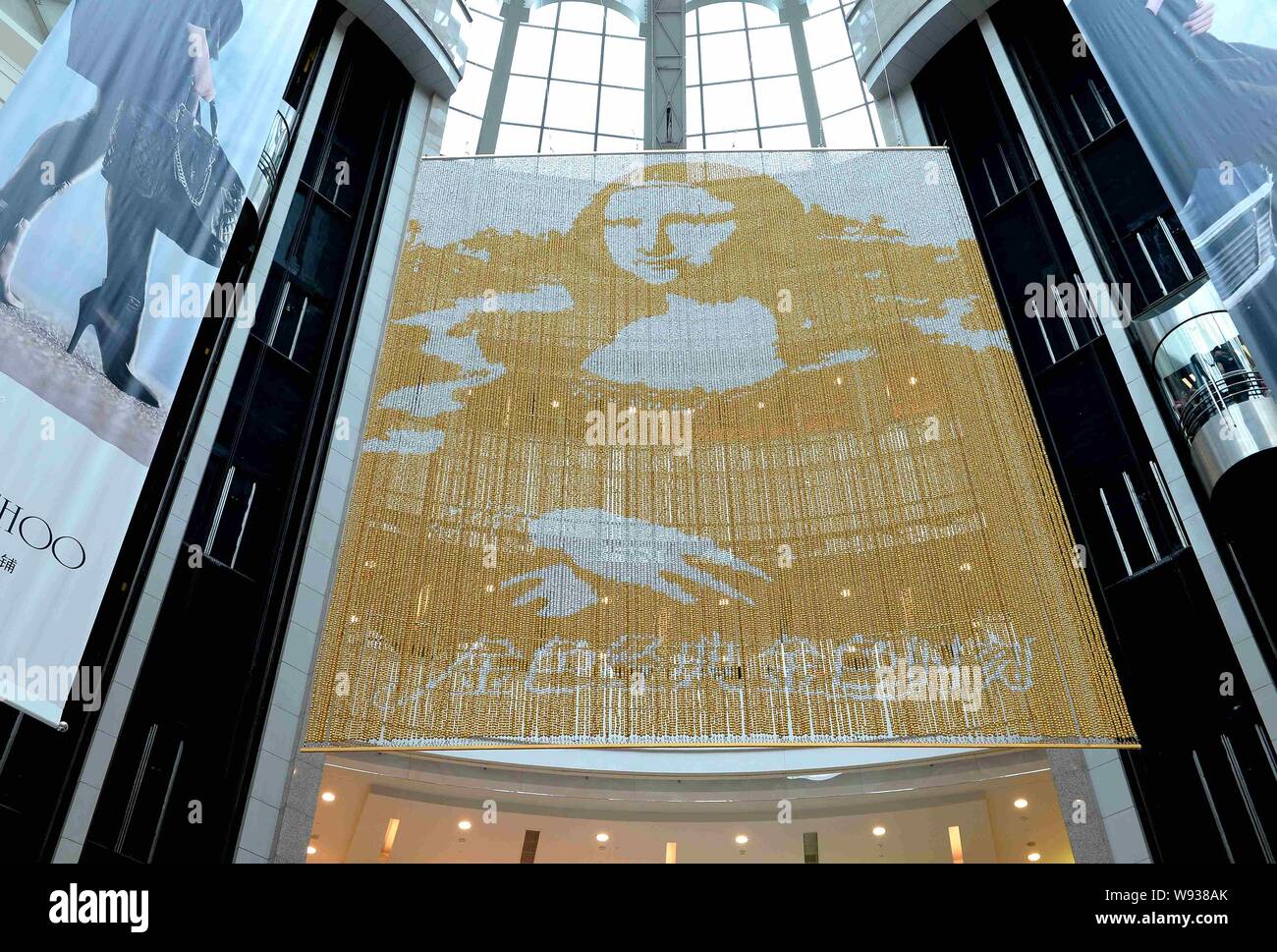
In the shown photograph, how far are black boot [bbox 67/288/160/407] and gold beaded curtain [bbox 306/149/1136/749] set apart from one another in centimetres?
344

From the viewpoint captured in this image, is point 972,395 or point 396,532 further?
point 972,395

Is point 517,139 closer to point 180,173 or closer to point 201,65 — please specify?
point 201,65

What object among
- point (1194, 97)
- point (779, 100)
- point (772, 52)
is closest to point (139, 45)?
point (1194, 97)

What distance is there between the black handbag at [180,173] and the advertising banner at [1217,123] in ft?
31.4

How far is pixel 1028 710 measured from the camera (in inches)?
445

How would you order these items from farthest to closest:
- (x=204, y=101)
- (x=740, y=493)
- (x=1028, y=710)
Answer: (x=740, y=493) → (x=204, y=101) → (x=1028, y=710)

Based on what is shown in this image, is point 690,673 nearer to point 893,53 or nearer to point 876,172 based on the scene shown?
point 876,172

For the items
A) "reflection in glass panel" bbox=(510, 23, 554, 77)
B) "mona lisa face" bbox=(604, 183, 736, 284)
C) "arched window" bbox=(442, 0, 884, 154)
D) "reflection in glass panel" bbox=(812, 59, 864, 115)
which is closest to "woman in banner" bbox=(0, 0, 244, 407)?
"mona lisa face" bbox=(604, 183, 736, 284)

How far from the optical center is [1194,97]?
442 inches

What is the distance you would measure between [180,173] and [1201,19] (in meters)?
10.4

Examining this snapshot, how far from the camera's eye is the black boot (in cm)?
954

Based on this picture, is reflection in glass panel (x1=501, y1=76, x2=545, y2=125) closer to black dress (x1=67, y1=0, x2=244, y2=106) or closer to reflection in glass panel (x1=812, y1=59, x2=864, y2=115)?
reflection in glass panel (x1=812, y1=59, x2=864, y2=115)
